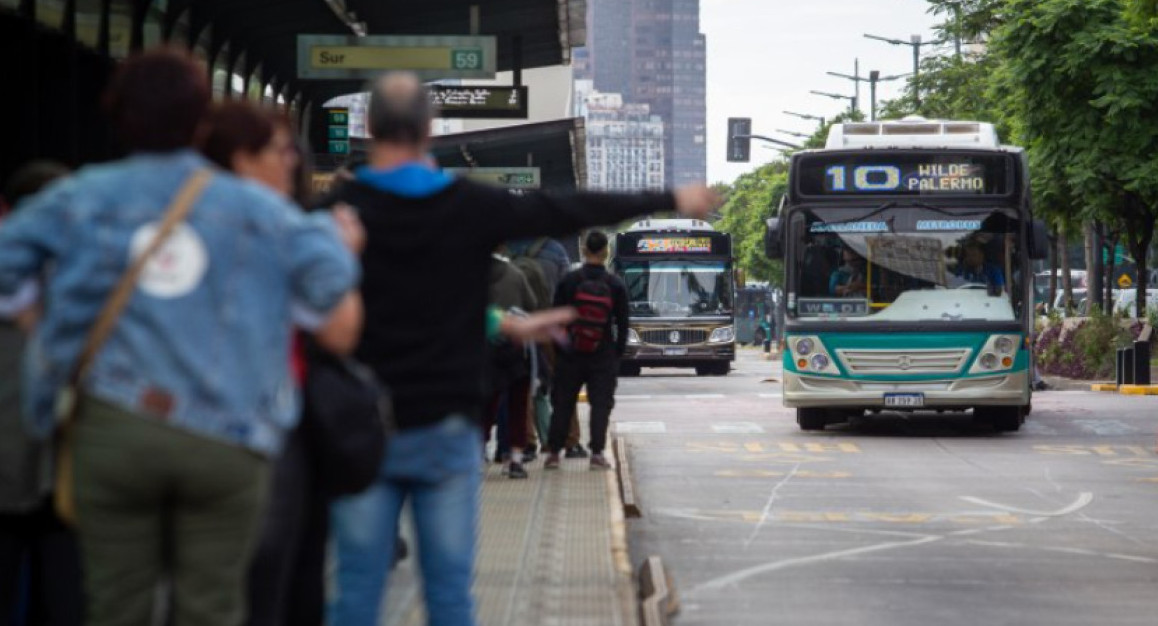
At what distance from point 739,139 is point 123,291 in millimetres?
64348

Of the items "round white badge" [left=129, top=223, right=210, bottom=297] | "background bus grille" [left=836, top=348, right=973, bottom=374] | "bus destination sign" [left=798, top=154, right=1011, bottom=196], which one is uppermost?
"bus destination sign" [left=798, top=154, right=1011, bottom=196]

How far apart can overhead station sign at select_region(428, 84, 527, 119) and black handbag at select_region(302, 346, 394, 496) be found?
68.4 ft

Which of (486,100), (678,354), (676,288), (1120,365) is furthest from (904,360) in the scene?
(676,288)

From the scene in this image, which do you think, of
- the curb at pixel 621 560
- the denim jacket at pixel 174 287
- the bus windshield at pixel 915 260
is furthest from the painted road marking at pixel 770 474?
the denim jacket at pixel 174 287

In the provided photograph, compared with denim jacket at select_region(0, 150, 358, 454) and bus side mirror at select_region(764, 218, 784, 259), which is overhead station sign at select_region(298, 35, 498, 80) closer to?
bus side mirror at select_region(764, 218, 784, 259)

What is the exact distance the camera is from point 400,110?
547 centimetres

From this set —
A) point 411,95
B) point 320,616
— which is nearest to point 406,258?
point 411,95

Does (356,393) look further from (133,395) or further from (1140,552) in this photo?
(1140,552)

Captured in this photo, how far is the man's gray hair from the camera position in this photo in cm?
546

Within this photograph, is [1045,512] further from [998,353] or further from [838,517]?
[998,353]

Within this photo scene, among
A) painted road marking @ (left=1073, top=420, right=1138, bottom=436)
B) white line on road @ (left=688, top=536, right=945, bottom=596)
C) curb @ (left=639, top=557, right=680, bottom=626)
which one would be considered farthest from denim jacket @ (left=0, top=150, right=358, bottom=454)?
painted road marking @ (left=1073, top=420, right=1138, bottom=436)

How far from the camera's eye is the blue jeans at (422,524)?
5.50 meters

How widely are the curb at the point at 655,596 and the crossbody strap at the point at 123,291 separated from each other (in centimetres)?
462

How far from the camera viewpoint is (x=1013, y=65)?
37.0 metres
